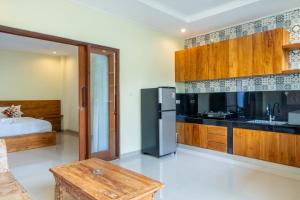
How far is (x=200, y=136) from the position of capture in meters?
4.54

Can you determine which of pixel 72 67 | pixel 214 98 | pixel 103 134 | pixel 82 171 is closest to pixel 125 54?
pixel 103 134

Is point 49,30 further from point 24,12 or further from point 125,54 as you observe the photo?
point 125,54

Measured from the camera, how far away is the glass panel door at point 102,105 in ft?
12.5

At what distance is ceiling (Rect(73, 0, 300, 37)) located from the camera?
354 centimetres

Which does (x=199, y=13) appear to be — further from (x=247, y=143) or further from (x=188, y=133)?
(x=247, y=143)

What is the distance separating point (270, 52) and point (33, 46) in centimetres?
615

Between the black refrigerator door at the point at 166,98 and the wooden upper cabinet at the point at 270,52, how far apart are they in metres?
1.66

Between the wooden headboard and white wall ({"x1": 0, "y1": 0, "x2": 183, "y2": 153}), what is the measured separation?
164 inches

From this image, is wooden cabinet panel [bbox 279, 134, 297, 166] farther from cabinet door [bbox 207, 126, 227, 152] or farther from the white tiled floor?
cabinet door [bbox 207, 126, 227, 152]

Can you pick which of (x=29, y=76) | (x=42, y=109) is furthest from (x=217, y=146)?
(x=29, y=76)

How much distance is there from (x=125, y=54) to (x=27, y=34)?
5.97 ft

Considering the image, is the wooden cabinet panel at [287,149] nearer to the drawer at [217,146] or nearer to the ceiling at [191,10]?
the drawer at [217,146]

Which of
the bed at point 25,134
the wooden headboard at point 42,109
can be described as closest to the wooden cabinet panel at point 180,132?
the bed at point 25,134

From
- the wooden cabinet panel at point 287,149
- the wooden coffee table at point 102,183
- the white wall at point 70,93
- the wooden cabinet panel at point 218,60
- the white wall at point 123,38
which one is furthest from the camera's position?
the white wall at point 70,93
